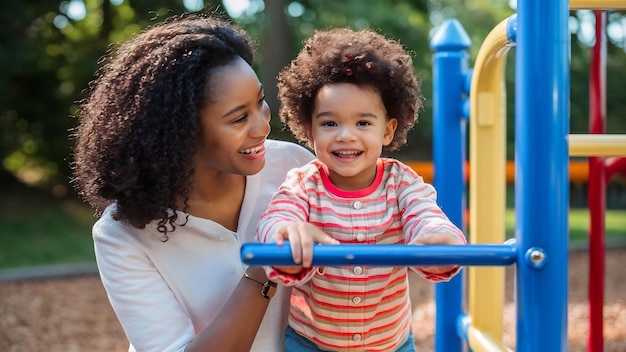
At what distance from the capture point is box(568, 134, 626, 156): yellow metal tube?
1.43 m

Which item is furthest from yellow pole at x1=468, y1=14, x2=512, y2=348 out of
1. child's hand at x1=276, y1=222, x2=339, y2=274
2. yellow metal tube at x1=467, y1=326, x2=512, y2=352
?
child's hand at x1=276, y1=222, x2=339, y2=274

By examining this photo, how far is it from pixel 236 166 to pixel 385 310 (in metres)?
0.41

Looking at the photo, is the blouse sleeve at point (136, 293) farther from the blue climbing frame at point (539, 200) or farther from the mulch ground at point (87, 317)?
the mulch ground at point (87, 317)

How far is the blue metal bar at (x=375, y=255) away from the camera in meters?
1.12

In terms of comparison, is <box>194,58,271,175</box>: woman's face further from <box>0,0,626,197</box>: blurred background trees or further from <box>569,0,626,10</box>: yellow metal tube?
<box>0,0,626,197</box>: blurred background trees

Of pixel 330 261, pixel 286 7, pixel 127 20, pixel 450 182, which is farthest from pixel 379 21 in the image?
pixel 330 261

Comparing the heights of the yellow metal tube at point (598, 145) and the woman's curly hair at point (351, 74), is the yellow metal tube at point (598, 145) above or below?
below

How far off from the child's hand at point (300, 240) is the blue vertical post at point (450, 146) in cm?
92

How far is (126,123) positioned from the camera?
1632 mm

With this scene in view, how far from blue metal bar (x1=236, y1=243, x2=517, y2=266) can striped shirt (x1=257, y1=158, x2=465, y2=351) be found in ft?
1.10

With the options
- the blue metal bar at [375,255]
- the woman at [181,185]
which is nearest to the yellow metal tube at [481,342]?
the woman at [181,185]

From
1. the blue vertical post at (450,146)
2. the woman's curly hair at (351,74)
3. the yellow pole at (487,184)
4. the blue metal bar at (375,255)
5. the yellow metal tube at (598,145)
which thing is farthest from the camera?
the blue vertical post at (450,146)

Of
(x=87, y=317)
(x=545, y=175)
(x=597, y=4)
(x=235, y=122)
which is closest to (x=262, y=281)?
(x=235, y=122)

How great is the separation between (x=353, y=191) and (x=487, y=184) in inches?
22.8
